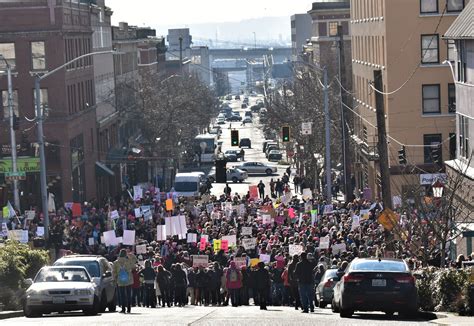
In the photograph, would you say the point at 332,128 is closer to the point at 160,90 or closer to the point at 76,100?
the point at 76,100

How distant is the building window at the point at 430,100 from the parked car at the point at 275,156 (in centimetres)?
5954

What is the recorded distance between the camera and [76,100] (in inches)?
3147

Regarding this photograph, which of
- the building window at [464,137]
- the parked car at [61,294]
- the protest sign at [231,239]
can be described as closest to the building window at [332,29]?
the building window at [464,137]

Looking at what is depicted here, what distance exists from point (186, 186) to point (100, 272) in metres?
50.7

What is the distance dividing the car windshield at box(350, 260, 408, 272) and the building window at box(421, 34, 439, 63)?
42088 millimetres

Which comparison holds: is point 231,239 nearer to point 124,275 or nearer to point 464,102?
point 464,102

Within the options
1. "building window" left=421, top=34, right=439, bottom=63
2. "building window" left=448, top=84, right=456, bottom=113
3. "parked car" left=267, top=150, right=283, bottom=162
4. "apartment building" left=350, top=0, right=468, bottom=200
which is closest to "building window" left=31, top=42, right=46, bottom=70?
"apartment building" left=350, top=0, right=468, bottom=200

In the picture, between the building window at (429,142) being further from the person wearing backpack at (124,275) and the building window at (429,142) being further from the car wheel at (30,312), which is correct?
the car wheel at (30,312)

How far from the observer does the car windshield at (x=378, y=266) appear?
85.4 ft

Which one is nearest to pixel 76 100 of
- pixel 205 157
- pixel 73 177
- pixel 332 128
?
pixel 73 177

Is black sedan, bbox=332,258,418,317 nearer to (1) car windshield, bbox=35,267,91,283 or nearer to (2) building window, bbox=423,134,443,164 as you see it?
(1) car windshield, bbox=35,267,91,283

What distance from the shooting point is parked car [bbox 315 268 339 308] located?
108 feet

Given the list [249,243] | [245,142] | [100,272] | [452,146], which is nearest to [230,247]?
[249,243]

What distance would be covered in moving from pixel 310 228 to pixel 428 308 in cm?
1919
